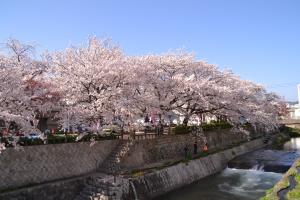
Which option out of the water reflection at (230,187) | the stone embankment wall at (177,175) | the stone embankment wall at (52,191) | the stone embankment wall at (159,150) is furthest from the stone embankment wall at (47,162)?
the water reflection at (230,187)

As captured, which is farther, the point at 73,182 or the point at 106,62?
the point at 106,62

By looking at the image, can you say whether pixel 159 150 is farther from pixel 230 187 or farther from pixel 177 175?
pixel 230 187

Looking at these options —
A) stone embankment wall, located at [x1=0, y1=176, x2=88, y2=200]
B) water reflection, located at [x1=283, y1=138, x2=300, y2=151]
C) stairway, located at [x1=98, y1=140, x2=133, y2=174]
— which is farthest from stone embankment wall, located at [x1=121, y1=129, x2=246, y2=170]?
water reflection, located at [x1=283, y1=138, x2=300, y2=151]

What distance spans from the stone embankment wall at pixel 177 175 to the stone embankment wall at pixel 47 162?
4.27 m

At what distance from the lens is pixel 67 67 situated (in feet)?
95.9

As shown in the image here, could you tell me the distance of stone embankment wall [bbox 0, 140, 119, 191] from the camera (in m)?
21.4

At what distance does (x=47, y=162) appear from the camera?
23.6m

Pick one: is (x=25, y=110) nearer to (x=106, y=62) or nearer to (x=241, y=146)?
(x=106, y=62)

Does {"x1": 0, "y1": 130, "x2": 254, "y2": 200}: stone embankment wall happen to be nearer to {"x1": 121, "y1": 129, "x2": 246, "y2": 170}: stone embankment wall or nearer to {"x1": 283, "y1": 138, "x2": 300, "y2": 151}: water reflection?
{"x1": 121, "y1": 129, "x2": 246, "y2": 170}: stone embankment wall

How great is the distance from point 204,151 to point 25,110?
22.0 meters

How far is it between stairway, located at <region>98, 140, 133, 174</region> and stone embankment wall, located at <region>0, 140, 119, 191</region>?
0.48m

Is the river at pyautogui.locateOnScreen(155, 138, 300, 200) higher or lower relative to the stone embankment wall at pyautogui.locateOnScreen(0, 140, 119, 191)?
lower

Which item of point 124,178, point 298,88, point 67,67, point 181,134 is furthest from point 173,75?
point 298,88

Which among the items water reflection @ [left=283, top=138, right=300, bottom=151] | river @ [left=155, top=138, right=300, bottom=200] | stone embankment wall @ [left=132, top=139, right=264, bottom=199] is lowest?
river @ [left=155, top=138, right=300, bottom=200]
